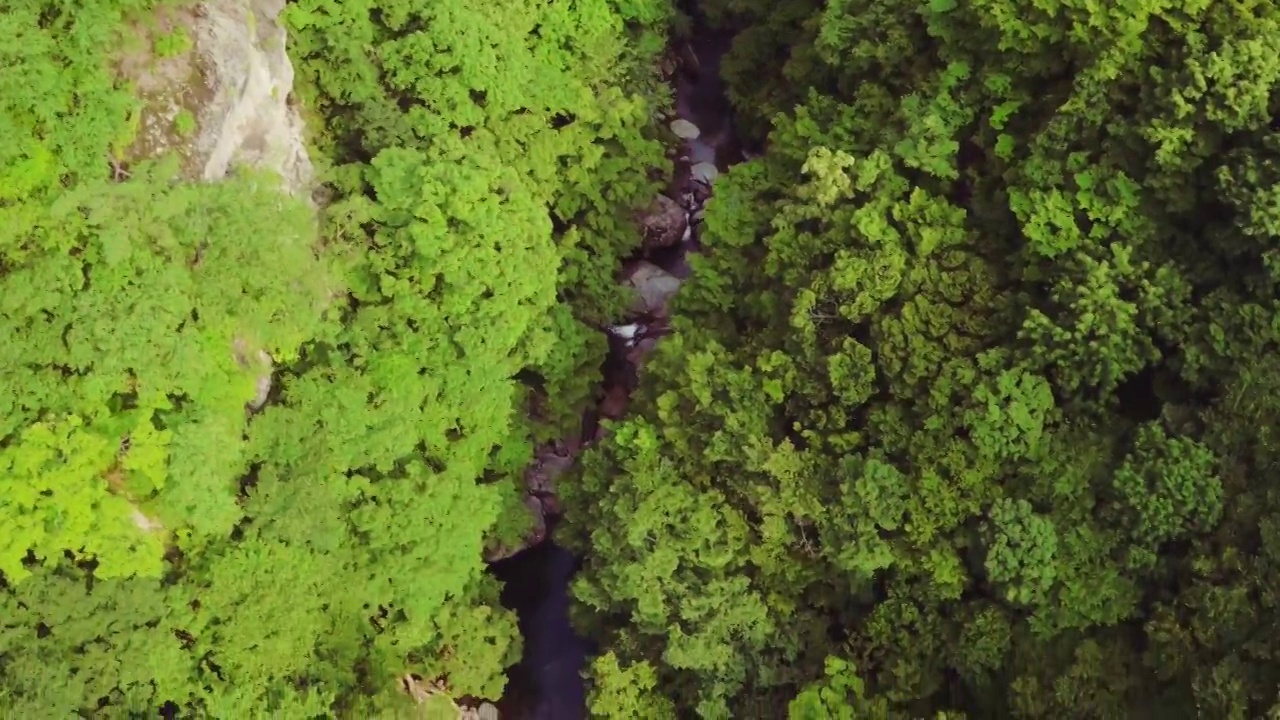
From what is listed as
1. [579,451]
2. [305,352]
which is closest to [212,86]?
[305,352]

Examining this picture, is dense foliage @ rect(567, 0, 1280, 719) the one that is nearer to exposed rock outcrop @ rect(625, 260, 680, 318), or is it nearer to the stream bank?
the stream bank

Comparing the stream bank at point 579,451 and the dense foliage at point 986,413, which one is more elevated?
the dense foliage at point 986,413

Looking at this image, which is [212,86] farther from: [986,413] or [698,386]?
[986,413]

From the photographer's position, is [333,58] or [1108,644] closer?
[1108,644]

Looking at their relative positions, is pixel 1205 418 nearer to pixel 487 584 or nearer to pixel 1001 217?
pixel 1001 217

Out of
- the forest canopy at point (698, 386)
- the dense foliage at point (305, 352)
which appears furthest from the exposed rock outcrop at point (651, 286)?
the forest canopy at point (698, 386)

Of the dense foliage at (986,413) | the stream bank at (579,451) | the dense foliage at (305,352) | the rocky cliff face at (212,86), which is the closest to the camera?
the dense foliage at (305,352)

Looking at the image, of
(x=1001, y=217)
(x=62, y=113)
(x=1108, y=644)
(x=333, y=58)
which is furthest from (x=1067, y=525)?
(x=62, y=113)

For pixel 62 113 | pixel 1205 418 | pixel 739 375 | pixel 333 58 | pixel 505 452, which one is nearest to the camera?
pixel 62 113

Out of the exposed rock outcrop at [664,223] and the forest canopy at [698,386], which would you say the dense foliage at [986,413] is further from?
the exposed rock outcrop at [664,223]
